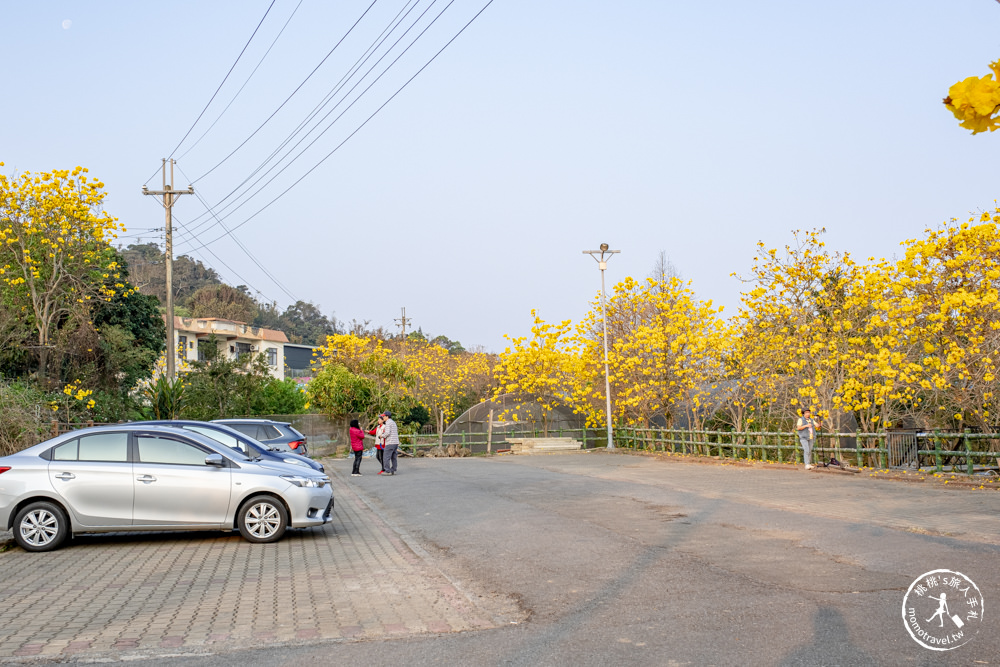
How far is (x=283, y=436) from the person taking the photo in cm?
2095

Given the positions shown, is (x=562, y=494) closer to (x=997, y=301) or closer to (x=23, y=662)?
(x=997, y=301)

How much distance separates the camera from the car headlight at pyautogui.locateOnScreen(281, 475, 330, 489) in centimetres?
1124

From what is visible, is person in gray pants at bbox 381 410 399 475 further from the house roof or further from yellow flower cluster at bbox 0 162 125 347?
the house roof

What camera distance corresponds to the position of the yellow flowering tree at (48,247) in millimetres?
25219

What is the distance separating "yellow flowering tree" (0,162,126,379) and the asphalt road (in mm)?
14458

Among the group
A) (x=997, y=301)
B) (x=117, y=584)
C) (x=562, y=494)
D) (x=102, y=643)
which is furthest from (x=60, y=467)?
(x=997, y=301)

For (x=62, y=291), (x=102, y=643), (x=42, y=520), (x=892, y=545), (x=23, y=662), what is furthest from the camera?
(x=62, y=291)

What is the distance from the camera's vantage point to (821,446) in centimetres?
Answer: 2366

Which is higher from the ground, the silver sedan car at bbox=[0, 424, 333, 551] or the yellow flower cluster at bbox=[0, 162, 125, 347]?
the yellow flower cluster at bbox=[0, 162, 125, 347]

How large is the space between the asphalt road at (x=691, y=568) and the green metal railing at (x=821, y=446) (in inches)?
62.2

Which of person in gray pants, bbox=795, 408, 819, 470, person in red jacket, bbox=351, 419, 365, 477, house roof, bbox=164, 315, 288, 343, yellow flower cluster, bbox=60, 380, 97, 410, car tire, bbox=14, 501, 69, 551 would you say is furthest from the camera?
house roof, bbox=164, 315, 288, 343

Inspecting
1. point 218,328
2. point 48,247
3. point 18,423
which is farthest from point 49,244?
point 218,328

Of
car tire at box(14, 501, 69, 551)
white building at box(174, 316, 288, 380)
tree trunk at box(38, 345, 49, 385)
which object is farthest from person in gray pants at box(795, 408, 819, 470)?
white building at box(174, 316, 288, 380)

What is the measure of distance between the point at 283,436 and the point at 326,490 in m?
9.80
